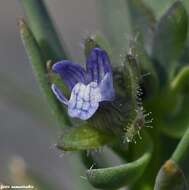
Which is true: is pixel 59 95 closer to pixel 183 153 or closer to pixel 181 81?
pixel 183 153

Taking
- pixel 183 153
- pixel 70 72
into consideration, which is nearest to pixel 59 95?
pixel 70 72

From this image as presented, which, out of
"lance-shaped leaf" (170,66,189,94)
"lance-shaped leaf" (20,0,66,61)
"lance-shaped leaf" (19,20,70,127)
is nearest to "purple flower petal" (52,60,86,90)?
"lance-shaped leaf" (19,20,70,127)

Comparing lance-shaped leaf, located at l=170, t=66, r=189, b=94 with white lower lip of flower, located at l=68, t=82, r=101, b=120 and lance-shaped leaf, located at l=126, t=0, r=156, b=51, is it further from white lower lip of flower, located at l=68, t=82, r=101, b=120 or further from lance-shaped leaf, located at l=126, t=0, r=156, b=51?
white lower lip of flower, located at l=68, t=82, r=101, b=120

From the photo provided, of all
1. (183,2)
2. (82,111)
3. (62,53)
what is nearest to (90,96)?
(82,111)

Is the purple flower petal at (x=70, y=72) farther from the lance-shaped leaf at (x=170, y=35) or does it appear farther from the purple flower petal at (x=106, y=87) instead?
the lance-shaped leaf at (x=170, y=35)

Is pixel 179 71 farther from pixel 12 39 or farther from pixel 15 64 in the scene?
pixel 12 39

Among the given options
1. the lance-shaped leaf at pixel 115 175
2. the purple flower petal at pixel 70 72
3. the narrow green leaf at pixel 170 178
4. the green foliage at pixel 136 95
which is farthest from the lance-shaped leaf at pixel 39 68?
the narrow green leaf at pixel 170 178

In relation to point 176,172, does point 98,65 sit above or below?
above
